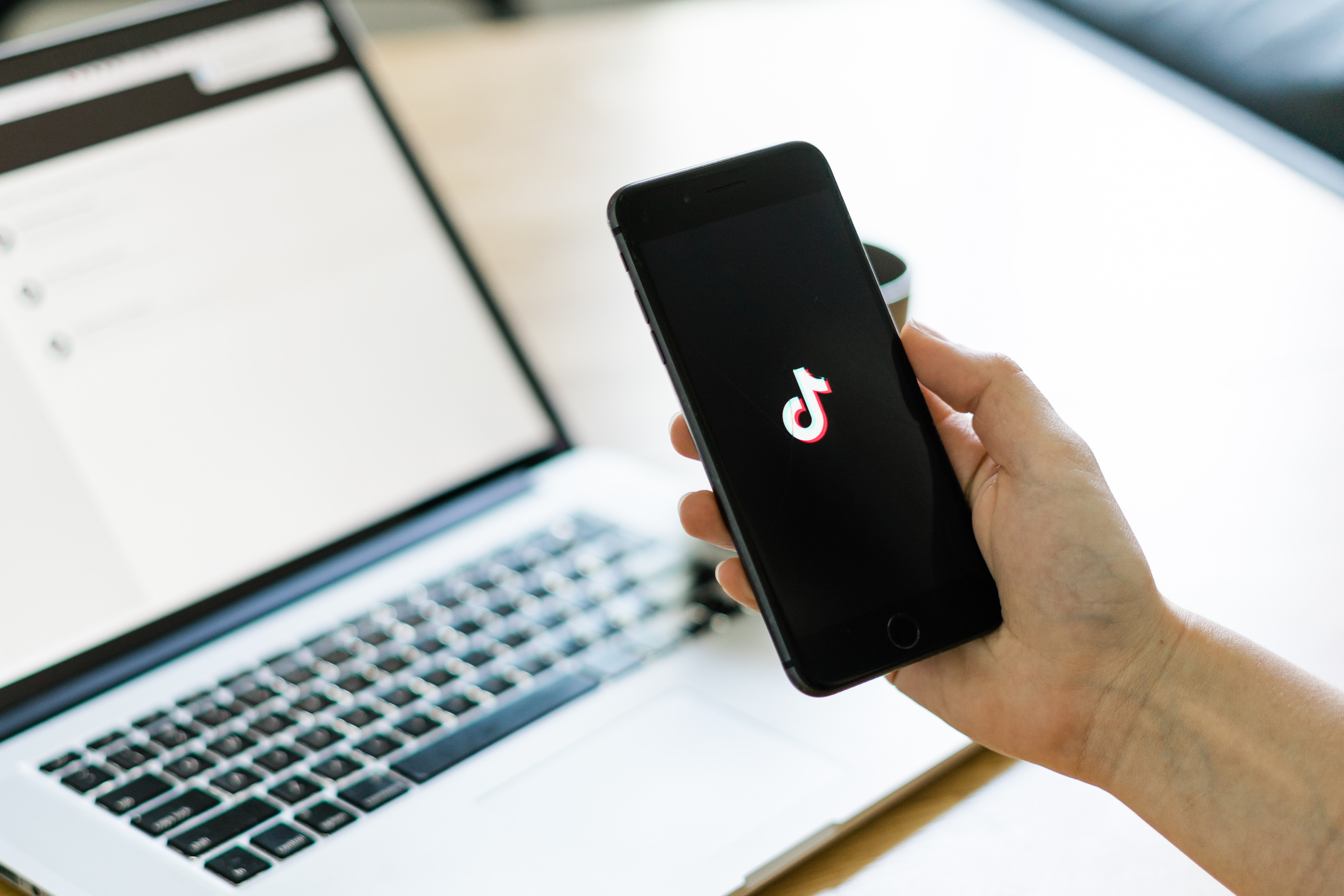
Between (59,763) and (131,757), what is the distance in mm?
33

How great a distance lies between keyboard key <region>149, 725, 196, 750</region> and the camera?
51cm

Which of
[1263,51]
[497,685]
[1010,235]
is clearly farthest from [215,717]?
[1263,51]

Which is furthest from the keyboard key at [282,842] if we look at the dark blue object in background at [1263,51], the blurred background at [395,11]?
the blurred background at [395,11]

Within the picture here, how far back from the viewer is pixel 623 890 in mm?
430

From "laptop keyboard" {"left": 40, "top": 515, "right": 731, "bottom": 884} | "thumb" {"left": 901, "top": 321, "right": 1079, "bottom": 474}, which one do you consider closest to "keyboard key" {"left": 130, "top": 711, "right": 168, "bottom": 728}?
"laptop keyboard" {"left": 40, "top": 515, "right": 731, "bottom": 884}

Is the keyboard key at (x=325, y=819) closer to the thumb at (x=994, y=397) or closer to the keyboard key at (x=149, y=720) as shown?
the keyboard key at (x=149, y=720)

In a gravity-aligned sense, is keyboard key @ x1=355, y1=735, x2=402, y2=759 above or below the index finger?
below

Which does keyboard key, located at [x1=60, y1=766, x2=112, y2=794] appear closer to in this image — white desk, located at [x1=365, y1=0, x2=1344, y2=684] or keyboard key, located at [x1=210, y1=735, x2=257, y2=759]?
keyboard key, located at [x1=210, y1=735, x2=257, y2=759]

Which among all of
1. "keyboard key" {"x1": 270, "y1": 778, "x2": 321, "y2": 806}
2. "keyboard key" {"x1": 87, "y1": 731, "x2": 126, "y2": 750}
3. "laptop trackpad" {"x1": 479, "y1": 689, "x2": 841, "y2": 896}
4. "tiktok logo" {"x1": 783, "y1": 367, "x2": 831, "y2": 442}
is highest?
"tiktok logo" {"x1": 783, "y1": 367, "x2": 831, "y2": 442}

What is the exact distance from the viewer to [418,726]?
1.70ft

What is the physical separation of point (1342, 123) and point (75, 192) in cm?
95

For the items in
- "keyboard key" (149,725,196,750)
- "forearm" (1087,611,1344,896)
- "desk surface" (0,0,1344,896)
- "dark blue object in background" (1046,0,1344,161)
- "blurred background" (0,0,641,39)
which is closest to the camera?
"forearm" (1087,611,1344,896)

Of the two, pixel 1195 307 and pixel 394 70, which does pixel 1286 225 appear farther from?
pixel 394 70

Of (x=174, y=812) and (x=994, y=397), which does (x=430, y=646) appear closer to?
(x=174, y=812)
